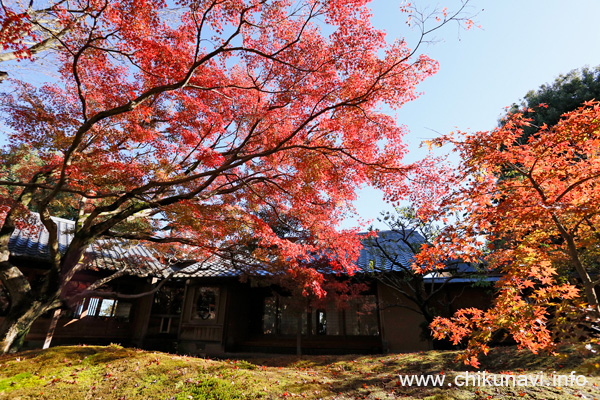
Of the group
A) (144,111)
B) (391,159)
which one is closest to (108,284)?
(144,111)

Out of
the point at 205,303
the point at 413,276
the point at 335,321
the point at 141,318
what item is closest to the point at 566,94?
the point at 413,276

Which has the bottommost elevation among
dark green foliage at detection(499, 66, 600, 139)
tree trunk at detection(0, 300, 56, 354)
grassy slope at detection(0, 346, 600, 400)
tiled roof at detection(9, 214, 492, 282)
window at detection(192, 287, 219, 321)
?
grassy slope at detection(0, 346, 600, 400)

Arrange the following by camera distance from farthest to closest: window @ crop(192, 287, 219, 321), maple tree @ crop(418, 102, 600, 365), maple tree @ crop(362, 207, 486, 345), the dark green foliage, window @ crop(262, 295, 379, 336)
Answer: the dark green foliage
window @ crop(192, 287, 219, 321)
window @ crop(262, 295, 379, 336)
maple tree @ crop(362, 207, 486, 345)
maple tree @ crop(418, 102, 600, 365)

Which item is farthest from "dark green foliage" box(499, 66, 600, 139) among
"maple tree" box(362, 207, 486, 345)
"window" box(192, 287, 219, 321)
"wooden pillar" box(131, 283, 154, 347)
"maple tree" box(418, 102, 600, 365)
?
"wooden pillar" box(131, 283, 154, 347)

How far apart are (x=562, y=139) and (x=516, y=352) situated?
6543mm

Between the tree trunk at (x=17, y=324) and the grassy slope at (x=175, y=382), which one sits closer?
the grassy slope at (x=175, y=382)

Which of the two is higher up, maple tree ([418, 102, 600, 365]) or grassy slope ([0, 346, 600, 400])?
maple tree ([418, 102, 600, 365])

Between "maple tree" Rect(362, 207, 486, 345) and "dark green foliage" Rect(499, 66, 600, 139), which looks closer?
"maple tree" Rect(362, 207, 486, 345)

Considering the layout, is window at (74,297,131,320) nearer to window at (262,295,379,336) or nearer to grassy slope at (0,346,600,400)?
window at (262,295,379,336)

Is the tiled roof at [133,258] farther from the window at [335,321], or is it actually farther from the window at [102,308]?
the window at [102,308]

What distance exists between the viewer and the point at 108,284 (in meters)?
12.9

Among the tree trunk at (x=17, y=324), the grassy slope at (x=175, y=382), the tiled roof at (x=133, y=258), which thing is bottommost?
the grassy slope at (x=175, y=382)

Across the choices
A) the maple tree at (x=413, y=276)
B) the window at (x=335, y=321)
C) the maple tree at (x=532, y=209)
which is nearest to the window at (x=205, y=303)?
the window at (x=335, y=321)

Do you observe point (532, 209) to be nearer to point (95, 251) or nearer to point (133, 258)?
point (133, 258)
